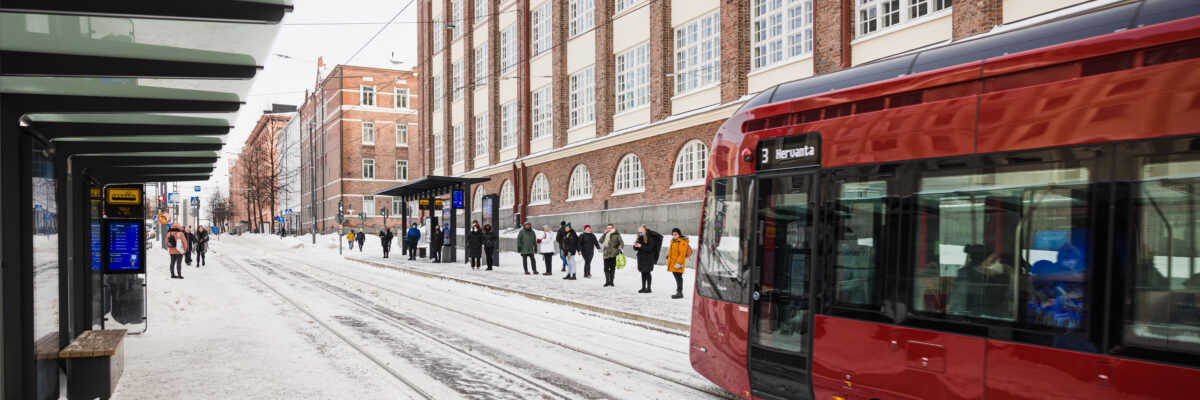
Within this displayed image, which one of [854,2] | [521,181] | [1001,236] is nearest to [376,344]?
[1001,236]

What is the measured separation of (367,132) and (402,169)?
4821mm

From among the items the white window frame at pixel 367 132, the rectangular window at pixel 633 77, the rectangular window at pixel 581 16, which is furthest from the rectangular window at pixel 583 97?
the white window frame at pixel 367 132

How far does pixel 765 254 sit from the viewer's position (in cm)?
652

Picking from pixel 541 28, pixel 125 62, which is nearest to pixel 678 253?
pixel 125 62

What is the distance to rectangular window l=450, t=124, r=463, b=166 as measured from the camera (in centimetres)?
4706

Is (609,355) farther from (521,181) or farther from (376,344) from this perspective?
(521,181)

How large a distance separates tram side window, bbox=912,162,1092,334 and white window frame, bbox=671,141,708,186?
1940cm

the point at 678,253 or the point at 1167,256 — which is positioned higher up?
the point at 1167,256

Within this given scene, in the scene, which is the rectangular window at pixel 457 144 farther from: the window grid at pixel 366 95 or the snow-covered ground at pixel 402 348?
the window grid at pixel 366 95

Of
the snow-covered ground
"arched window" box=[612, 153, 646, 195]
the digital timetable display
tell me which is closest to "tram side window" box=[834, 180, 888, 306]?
the snow-covered ground

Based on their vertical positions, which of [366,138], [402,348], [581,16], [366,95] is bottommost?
[402,348]

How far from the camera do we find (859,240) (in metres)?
5.67

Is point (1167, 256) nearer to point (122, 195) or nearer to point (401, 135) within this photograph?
point (122, 195)

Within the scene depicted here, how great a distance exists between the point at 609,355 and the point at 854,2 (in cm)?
1396
